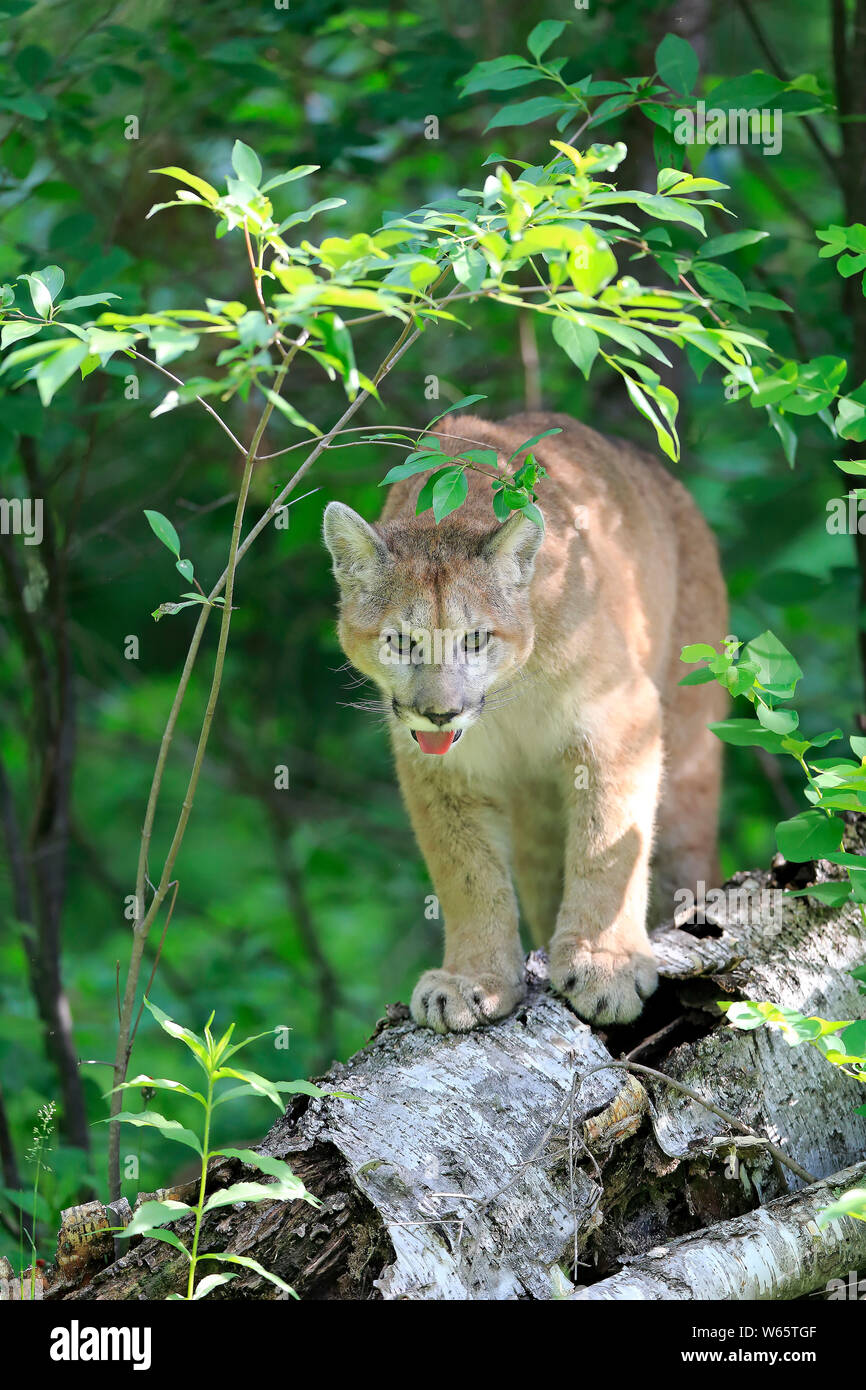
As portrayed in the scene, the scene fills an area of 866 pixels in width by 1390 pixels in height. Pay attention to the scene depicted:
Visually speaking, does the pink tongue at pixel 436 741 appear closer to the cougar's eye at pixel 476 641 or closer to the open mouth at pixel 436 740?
the open mouth at pixel 436 740

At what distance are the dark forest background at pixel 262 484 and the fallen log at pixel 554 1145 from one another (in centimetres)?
179

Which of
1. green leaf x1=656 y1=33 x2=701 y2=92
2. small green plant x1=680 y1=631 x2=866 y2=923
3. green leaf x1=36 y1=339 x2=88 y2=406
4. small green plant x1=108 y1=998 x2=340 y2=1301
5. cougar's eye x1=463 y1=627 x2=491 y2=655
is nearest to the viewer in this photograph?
green leaf x1=36 y1=339 x2=88 y2=406

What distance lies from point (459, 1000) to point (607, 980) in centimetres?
55

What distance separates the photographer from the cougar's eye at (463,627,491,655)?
4.63 metres

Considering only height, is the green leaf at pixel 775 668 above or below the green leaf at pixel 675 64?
below

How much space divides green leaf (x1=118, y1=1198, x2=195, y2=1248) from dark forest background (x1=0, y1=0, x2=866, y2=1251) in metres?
2.10

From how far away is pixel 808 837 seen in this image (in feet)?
12.8

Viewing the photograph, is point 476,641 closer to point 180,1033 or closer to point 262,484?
point 180,1033

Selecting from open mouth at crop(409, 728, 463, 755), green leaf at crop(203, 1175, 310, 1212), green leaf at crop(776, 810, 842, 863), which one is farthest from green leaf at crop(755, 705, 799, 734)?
green leaf at crop(203, 1175, 310, 1212)

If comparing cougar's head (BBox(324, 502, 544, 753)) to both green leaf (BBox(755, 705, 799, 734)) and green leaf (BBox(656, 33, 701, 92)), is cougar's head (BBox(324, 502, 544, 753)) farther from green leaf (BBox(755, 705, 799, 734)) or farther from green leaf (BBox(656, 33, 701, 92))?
green leaf (BBox(656, 33, 701, 92))

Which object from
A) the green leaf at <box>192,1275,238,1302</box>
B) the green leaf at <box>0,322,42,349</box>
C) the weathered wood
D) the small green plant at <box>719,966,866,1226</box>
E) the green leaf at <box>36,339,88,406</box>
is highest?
the green leaf at <box>0,322,42,349</box>

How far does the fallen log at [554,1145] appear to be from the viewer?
11.6 ft

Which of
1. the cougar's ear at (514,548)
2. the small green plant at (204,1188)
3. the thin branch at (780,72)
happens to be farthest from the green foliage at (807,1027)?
the thin branch at (780,72)
